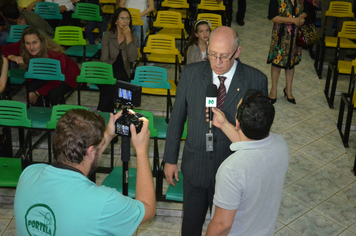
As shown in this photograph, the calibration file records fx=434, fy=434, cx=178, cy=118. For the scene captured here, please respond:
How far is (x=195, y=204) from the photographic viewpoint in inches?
113

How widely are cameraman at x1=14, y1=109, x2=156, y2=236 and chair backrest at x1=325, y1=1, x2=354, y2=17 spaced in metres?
6.82

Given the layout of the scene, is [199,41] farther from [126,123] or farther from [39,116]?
[126,123]

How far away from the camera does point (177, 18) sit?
720cm

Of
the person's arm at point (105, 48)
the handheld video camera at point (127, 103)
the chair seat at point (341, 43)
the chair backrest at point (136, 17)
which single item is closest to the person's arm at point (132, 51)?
the person's arm at point (105, 48)

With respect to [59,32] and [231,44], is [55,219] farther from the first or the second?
[59,32]

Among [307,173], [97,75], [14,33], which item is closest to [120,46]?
[97,75]

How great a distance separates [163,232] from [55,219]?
245 cm

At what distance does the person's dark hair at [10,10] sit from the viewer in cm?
662

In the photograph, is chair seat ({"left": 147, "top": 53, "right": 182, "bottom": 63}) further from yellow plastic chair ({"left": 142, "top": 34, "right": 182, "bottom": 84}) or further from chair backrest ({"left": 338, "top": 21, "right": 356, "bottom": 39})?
chair backrest ({"left": 338, "top": 21, "right": 356, "bottom": 39})

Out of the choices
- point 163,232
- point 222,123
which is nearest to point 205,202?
point 222,123

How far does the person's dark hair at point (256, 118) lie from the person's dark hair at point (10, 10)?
564 cm

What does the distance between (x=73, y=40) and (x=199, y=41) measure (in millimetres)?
2154

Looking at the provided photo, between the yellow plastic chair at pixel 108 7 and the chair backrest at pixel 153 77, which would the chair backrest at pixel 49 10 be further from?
the chair backrest at pixel 153 77

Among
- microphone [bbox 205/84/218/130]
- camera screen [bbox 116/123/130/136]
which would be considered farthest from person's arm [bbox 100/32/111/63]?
camera screen [bbox 116/123/130/136]
